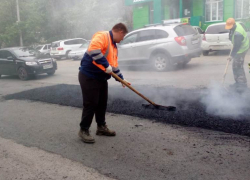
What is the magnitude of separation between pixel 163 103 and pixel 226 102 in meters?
1.11

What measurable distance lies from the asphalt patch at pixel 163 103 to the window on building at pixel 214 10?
10385 millimetres

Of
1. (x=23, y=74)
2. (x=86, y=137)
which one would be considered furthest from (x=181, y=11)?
(x=86, y=137)

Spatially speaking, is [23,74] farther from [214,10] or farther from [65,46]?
[214,10]

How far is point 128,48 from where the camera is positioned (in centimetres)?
966

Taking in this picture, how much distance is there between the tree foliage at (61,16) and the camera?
9328 mm

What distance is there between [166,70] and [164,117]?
488 cm

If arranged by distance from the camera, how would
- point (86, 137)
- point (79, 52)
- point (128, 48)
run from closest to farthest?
point (86, 137) → point (128, 48) → point (79, 52)

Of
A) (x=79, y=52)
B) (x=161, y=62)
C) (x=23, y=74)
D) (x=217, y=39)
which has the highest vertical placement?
(x=217, y=39)

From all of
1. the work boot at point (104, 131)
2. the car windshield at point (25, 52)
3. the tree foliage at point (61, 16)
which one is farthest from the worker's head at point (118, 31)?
the car windshield at point (25, 52)

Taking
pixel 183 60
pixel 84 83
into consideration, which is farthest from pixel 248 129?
pixel 183 60

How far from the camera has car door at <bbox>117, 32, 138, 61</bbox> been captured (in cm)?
952

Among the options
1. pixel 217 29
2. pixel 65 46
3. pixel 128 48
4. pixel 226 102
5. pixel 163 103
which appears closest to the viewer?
pixel 226 102

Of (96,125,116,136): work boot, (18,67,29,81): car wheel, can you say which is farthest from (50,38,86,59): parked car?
(96,125,116,136): work boot

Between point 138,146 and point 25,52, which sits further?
point 25,52
